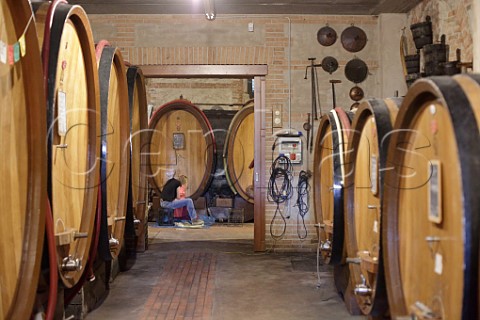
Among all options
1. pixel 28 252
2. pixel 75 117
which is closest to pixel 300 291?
pixel 75 117

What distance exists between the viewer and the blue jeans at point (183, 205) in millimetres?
10008

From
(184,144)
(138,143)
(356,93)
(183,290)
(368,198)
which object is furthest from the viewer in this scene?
(184,144)

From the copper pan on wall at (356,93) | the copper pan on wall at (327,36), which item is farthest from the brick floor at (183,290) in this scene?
the copper pan on wall at (327,36)

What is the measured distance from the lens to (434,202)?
2.20m

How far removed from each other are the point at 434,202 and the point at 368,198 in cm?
135

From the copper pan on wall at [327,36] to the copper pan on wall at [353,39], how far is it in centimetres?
12

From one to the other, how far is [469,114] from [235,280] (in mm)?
4345

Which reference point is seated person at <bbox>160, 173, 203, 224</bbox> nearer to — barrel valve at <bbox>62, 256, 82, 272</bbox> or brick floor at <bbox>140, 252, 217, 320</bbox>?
brick floor at <bbox>140, 252, 217, 320</bbox>

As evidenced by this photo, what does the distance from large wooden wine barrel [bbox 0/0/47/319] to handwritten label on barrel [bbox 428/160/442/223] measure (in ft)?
5.01

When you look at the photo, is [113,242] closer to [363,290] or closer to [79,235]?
[79,235]

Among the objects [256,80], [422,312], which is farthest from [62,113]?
[256,80]

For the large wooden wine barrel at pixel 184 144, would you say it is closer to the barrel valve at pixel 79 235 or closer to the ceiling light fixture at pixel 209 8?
the ceiling light fixture at pixel 209 8

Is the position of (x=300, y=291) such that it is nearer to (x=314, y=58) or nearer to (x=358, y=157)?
(x=358, y=157)

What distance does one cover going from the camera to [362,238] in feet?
12.0
